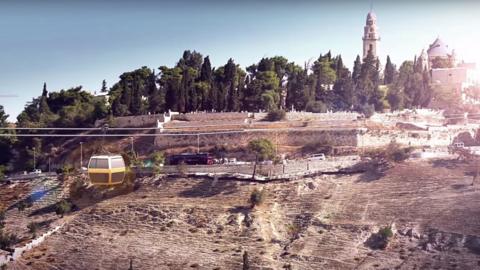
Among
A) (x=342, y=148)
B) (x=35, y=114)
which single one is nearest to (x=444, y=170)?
(x=342, y=148)

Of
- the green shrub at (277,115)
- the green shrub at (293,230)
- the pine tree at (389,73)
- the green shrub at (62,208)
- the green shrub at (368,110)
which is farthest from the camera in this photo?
the pine tree at (389,73)

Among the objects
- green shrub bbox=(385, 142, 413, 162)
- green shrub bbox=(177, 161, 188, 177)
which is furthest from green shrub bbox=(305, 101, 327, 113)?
green shrub bbox=(177, 161, 188, 177)

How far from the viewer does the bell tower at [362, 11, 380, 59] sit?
182ft

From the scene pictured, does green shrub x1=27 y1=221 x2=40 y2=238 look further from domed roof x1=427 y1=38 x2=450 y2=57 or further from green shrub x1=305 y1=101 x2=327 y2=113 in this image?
domed roof x1=427 y1=38 x2=450 y2=57

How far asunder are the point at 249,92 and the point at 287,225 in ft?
48.0

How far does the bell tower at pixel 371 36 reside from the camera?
55562mm

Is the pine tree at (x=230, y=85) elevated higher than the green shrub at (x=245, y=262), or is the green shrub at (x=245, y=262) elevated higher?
the pine tree at (x=230, y=85)

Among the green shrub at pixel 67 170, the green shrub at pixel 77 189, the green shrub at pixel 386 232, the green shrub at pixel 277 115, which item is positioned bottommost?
the green shrub at pixel 386 232

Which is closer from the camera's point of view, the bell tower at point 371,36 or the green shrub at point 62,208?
the green shrub at point 62,208

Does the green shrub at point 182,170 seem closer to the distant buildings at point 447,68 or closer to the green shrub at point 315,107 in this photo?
the green shrub at point 315,107

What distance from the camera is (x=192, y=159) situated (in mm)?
34250

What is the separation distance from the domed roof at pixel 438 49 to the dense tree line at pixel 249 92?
7.96 meters

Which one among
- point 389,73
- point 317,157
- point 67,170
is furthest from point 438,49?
point 67,170

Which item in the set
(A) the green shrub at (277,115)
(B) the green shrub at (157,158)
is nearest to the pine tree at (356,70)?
(A) the green shrub at (277,115)
